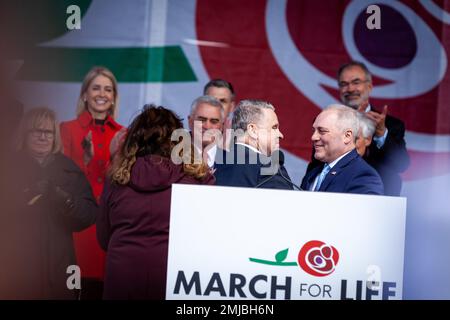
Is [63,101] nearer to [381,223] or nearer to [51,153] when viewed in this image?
[51,153]

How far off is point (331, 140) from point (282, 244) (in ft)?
2.78

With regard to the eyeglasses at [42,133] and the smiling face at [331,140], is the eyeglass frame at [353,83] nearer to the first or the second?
the smiling face at [331,140]

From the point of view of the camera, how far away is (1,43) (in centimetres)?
439

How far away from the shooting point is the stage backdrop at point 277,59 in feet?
14.5

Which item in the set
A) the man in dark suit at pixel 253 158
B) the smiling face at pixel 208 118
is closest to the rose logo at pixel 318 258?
the man in dark suit at pixel 253 158

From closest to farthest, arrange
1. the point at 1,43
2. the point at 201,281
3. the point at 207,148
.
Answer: the point at 201,281
the point at 207,148
the point at 1,43

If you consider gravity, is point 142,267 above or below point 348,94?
below

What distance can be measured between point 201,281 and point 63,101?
2.03 metres

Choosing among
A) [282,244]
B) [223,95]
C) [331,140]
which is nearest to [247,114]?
[331,140]

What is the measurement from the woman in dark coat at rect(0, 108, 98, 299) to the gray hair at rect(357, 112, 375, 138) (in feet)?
5.48

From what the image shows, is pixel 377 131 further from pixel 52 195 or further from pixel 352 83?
pixel 52 195

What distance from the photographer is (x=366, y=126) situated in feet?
14.7

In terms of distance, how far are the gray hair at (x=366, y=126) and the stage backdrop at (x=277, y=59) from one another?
23 centimetres

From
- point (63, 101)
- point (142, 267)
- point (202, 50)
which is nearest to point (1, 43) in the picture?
point (63, 101)
